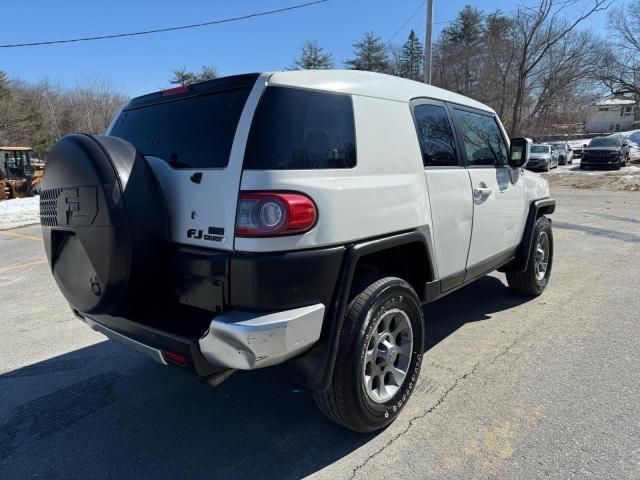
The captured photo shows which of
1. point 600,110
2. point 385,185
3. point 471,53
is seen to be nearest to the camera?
point 385,185

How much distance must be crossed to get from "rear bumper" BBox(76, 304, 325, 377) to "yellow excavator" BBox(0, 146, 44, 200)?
18.5 meters

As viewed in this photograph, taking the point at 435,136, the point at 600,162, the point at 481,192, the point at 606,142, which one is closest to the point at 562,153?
the point at 606,142

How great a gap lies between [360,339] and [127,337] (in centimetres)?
126

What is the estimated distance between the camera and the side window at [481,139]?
367 cm

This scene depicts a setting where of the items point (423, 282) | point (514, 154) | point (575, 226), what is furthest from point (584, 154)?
point (423, 282)

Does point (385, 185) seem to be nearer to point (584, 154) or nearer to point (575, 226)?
point (575, 226)

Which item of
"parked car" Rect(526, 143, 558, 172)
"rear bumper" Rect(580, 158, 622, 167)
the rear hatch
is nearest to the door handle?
the rear hatch

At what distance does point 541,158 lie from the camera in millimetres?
25609

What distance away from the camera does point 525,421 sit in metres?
2.74

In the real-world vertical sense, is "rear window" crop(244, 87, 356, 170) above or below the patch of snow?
above

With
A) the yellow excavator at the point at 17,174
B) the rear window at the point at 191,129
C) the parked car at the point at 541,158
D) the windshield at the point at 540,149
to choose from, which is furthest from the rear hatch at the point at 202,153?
the windshield at the point at 540,149

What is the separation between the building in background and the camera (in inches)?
2798

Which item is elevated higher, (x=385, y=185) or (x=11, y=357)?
(x=385, y=185)

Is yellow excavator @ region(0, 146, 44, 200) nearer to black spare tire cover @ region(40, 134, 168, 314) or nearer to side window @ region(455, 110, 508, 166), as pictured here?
black spare tire cover @ region(40, 134, 168, 314)
